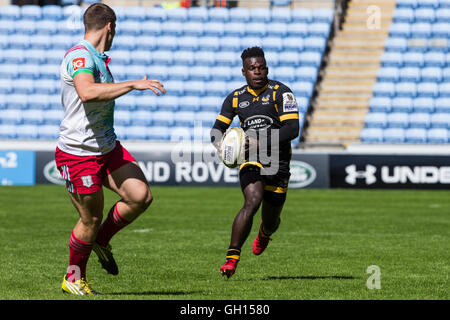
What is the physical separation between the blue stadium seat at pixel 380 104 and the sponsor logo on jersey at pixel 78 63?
17.1 m

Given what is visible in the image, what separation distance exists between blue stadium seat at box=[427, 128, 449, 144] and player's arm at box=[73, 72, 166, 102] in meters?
16.5

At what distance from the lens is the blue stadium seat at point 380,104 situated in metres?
22.1

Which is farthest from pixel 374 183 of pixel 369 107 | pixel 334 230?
pixel 334 230

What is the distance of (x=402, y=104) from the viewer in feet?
72.2

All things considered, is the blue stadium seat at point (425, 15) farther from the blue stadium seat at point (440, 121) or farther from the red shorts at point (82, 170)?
the red shorts at point (82, 170)

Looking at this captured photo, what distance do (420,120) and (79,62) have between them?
16948mm

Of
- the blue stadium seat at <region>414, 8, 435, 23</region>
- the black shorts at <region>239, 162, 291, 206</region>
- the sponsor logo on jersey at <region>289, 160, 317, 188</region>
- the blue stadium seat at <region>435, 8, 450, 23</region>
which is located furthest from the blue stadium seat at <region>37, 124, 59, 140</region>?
the black shorts at <region>239, 162, 291, 206</region>

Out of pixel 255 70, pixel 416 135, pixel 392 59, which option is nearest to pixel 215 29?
pixel 392 59

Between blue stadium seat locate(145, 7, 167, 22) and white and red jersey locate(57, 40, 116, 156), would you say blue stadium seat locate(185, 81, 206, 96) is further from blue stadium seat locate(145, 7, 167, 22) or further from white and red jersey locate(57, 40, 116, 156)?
white and red jersey locate(57, 40, 116, 156)

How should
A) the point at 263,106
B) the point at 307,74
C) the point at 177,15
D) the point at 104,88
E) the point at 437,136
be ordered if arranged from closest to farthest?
1. the point at 104,88
2. the point at 263,106
3. the point at 437,136
4. the point at 307,74
5. the point at 177,15

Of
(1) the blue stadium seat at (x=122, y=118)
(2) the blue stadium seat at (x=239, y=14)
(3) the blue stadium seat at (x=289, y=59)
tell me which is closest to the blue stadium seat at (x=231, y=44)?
(2) the blue stadium seat at (x=239, y=14)

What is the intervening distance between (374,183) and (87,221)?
13.5 meters

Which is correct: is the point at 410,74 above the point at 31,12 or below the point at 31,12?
below

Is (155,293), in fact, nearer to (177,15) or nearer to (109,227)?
(109,227)
